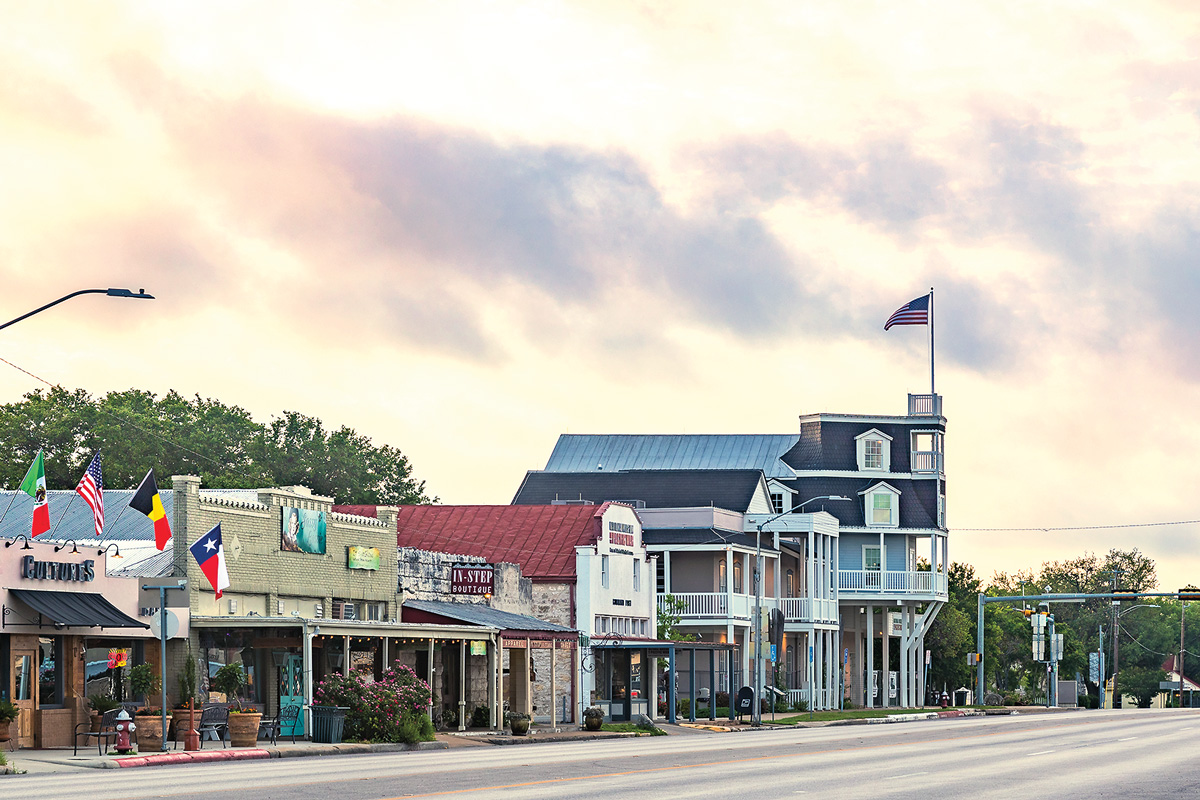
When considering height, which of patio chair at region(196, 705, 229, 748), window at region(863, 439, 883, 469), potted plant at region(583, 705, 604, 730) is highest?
window at region(863, 439, 883, 469)

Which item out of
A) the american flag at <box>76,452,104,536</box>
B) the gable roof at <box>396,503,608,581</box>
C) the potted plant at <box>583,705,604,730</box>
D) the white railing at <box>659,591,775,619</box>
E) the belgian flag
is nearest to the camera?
the american flag at <box>76,452,104,536</box>

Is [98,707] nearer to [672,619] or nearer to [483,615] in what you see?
[483,615]

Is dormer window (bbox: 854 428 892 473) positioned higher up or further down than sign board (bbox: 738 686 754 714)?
higher up

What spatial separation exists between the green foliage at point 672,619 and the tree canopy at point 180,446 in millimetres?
20528

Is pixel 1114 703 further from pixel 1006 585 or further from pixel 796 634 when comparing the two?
pixel 796 634

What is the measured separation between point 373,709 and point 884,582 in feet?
142

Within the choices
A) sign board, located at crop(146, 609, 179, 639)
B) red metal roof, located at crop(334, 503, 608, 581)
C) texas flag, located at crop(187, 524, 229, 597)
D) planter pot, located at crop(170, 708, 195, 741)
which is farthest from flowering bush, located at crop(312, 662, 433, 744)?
red metal roof, located at crop(334, 503, 608, 581)

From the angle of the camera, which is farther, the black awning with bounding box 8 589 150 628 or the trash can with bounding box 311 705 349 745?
the trash can with bounding box 311 705 349 745

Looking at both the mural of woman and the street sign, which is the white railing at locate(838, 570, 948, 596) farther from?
the street sign

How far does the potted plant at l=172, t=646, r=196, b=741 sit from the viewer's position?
125ft

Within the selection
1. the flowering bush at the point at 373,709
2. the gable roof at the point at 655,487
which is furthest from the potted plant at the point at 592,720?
the gable roof at the point at 655,487

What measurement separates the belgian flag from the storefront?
1.70 metres

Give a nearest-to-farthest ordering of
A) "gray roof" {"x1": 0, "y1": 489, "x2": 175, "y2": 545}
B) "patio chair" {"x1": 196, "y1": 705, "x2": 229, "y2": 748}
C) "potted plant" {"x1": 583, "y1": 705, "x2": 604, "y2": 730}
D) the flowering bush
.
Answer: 1. "patio chair" {"x1": 196, "y1": 705, "x2": 229, "y2": 748}
2. the flowering bush
3. "gray roof" {"x1": 0, "y1": 489, "x2": 175, "y2": 545}
4. "potted plant" {"x1": 583, "y1": 705, "x2": 604, "y2": 730}

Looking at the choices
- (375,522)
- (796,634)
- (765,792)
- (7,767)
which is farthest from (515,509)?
(765,792)
